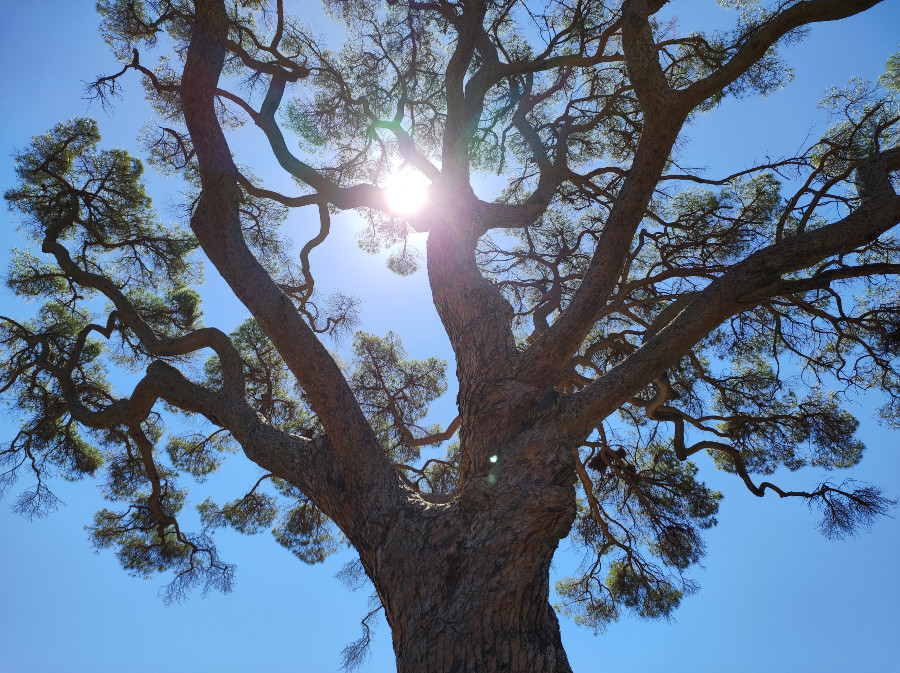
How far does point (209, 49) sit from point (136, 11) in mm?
1728

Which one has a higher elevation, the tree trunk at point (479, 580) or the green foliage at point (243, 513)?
the green foliage at point (243, 513)

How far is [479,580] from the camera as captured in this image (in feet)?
6.31

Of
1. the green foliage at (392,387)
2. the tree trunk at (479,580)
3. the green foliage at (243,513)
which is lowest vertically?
the tree trunk at (479,580)

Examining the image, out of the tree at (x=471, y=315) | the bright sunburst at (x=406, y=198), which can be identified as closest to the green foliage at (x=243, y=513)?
the tree at (x=471, y=315)

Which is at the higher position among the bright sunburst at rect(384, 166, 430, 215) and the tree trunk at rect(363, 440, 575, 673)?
the bright sunburst at rect(384, 166, 430, 215)

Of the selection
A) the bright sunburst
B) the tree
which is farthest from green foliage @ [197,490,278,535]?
the bright sunburst

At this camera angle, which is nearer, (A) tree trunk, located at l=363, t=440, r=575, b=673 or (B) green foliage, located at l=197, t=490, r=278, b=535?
(A) tree trunk, located at l=363, t=440, r=575, b=673

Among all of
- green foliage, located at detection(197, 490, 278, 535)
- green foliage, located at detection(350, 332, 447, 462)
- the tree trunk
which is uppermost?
green foliage, located at detection(350, 332, 447, 462)

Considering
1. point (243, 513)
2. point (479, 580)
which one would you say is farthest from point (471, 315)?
point (243, 513)

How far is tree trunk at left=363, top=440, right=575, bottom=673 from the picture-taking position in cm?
180

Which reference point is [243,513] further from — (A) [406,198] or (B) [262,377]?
(A) [406,198]

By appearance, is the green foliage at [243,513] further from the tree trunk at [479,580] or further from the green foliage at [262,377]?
the tree trunk at [479,580]

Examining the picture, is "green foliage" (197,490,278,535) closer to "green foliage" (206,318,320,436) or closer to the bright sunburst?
"green foliage" (206,318,320,436)

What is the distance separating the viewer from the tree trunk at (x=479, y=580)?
1797 millimetres
